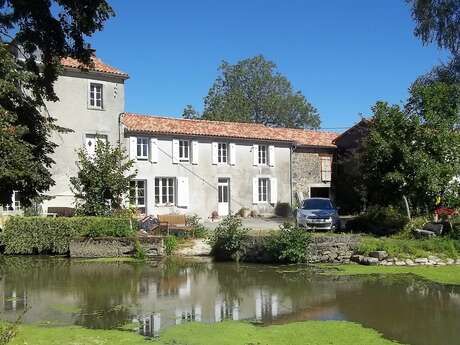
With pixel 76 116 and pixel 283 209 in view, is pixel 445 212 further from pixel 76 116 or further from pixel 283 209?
pixel 76 116

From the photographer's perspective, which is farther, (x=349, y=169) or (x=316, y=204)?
(x=349, y=169)

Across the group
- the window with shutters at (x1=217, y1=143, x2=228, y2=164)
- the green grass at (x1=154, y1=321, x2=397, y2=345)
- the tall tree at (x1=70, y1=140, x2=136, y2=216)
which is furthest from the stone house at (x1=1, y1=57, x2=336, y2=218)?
the green grass at (x1=154, y1=321, x2=397, y2=345)

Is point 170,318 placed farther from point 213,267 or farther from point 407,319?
point 213,267

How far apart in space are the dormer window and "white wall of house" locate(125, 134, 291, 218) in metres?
2.34

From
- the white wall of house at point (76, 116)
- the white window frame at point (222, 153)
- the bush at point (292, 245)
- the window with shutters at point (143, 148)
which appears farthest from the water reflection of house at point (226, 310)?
the white window frame at point (222, 153)

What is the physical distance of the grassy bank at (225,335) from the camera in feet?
30.2

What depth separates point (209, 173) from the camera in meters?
33.2

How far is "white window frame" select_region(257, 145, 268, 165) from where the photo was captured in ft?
116

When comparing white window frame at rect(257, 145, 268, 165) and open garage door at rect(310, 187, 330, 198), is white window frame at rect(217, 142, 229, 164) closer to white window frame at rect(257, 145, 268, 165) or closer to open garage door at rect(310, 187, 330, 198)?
white window frame at rect(257, 145, 268, 165)

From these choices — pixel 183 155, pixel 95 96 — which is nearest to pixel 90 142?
pixel 95 96

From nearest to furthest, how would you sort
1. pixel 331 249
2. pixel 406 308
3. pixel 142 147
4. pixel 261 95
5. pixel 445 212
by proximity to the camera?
pixel 406 308
pixel 331 249
pixel 445 212
pixel 142 147
pixel 261 95

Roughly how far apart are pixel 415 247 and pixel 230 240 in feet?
21.1

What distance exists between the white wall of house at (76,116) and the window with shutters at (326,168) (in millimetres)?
14672

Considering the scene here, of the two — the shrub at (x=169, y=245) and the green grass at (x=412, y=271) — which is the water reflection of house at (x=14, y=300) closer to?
the shrub at (x=169, y=245)
